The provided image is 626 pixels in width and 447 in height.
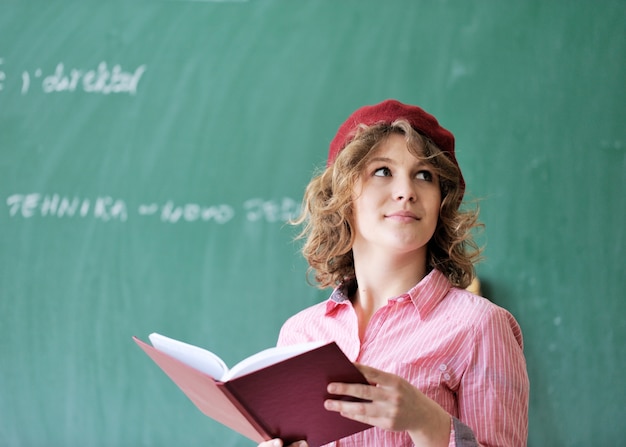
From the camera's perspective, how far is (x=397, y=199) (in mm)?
1101

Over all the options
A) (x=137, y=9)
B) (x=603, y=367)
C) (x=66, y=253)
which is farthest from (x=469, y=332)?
(x=137, y=9)

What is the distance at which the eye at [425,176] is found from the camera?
114 centimetres

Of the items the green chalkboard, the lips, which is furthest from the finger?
the green chalkboard

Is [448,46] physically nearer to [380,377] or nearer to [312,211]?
[312,211]

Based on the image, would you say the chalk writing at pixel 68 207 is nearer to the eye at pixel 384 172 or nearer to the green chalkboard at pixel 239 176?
the green chalkboard at pixel 239 176

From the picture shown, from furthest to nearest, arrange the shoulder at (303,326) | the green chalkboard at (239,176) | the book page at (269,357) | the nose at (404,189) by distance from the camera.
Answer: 1. the green chalkboard at (239,176)
2. the shoulder at (303,326)
3. the nose at (404,189)
4. the book page at (269,357)

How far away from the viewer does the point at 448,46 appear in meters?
1.91

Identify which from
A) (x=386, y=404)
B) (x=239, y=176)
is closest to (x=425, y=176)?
(x=386, y=404)

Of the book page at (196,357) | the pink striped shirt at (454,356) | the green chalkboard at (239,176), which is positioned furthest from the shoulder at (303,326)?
the green chalkboard at (239,176)

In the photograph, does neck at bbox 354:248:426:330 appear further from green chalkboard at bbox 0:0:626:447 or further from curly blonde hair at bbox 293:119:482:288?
green chalkboard at bbox 0:0:626:447

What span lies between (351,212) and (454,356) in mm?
327

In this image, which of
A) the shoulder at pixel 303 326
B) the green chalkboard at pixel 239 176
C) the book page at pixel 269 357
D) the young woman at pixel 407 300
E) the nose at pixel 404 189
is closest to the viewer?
the book page at pixel 269 357

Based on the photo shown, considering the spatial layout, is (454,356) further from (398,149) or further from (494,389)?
(398,149)

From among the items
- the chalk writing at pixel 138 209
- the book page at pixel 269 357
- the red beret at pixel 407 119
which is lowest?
the book page at pixel 269 357
